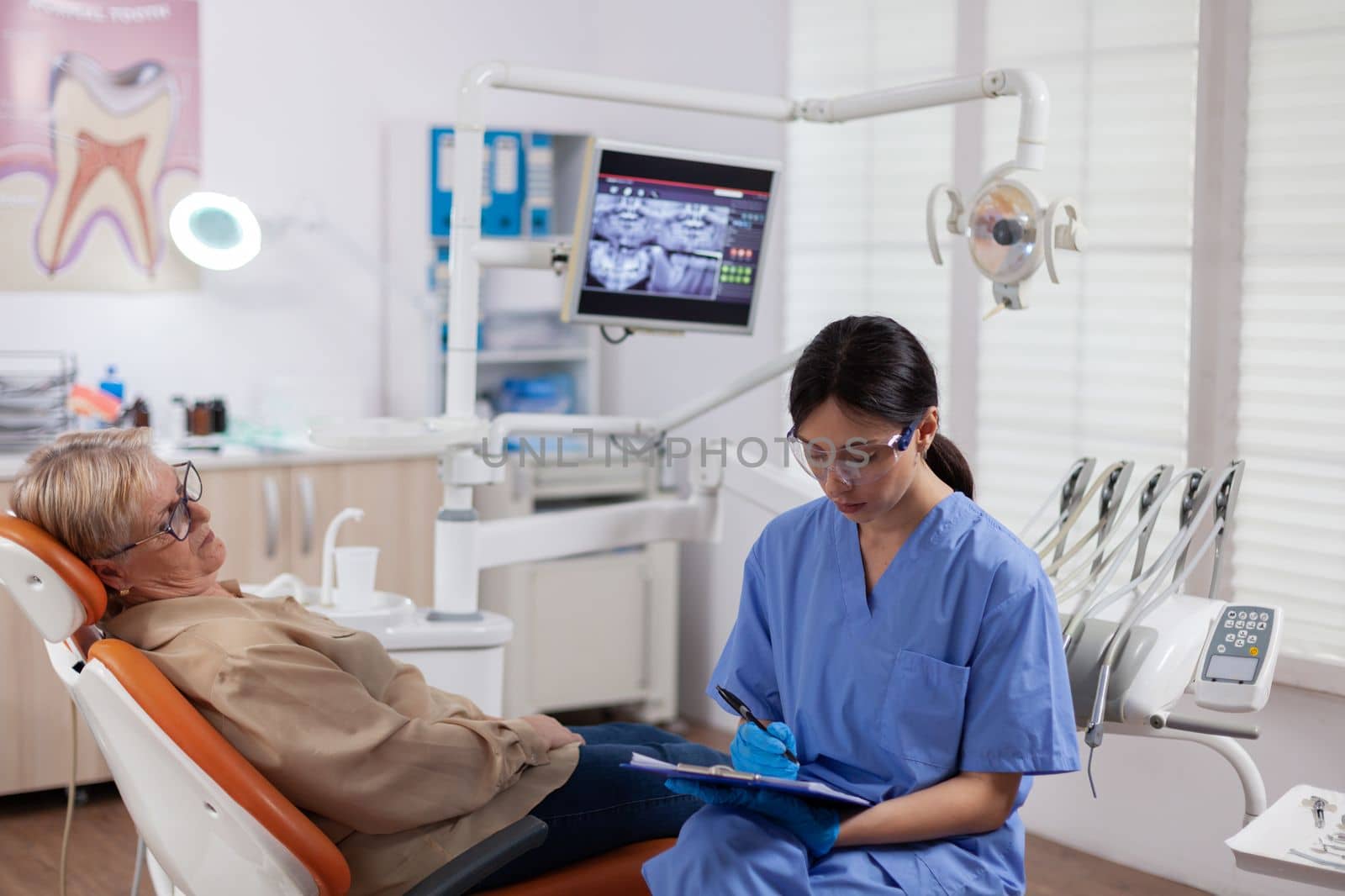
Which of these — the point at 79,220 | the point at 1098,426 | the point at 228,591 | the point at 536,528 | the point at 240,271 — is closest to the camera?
the point at 228,591

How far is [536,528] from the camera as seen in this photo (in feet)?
8.68

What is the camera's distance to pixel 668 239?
2.52 metres

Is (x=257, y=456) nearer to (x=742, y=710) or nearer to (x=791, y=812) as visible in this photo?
(x=742, y=710)

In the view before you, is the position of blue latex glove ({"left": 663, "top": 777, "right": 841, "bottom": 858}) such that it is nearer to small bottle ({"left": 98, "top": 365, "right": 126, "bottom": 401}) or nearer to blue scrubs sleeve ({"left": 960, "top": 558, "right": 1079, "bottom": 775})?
blue scrubs sleeve ({"left": 960, "top": 558, "right": 1079, "bottom": 775})

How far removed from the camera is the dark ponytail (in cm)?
154

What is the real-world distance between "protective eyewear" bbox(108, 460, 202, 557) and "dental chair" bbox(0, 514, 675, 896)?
0.11m

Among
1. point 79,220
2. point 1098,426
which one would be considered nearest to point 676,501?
point 1098,426

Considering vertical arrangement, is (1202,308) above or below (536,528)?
above

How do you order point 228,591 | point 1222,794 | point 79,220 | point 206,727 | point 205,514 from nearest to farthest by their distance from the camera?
point 206,727 < point 205,514 < point 228,591 < point 1222,794 < point 79,220

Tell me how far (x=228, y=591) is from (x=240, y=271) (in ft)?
6.64

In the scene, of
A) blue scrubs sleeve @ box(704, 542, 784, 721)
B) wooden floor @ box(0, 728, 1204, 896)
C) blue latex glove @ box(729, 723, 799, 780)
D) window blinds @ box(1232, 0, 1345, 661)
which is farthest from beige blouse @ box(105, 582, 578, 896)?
window blinds @ box(1232, 0, 1345, 661)

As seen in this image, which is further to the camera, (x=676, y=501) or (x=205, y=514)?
(x=676, y=501)

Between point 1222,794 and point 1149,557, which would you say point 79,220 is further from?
point 1222,794

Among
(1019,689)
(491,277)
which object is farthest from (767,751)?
(491,277)
